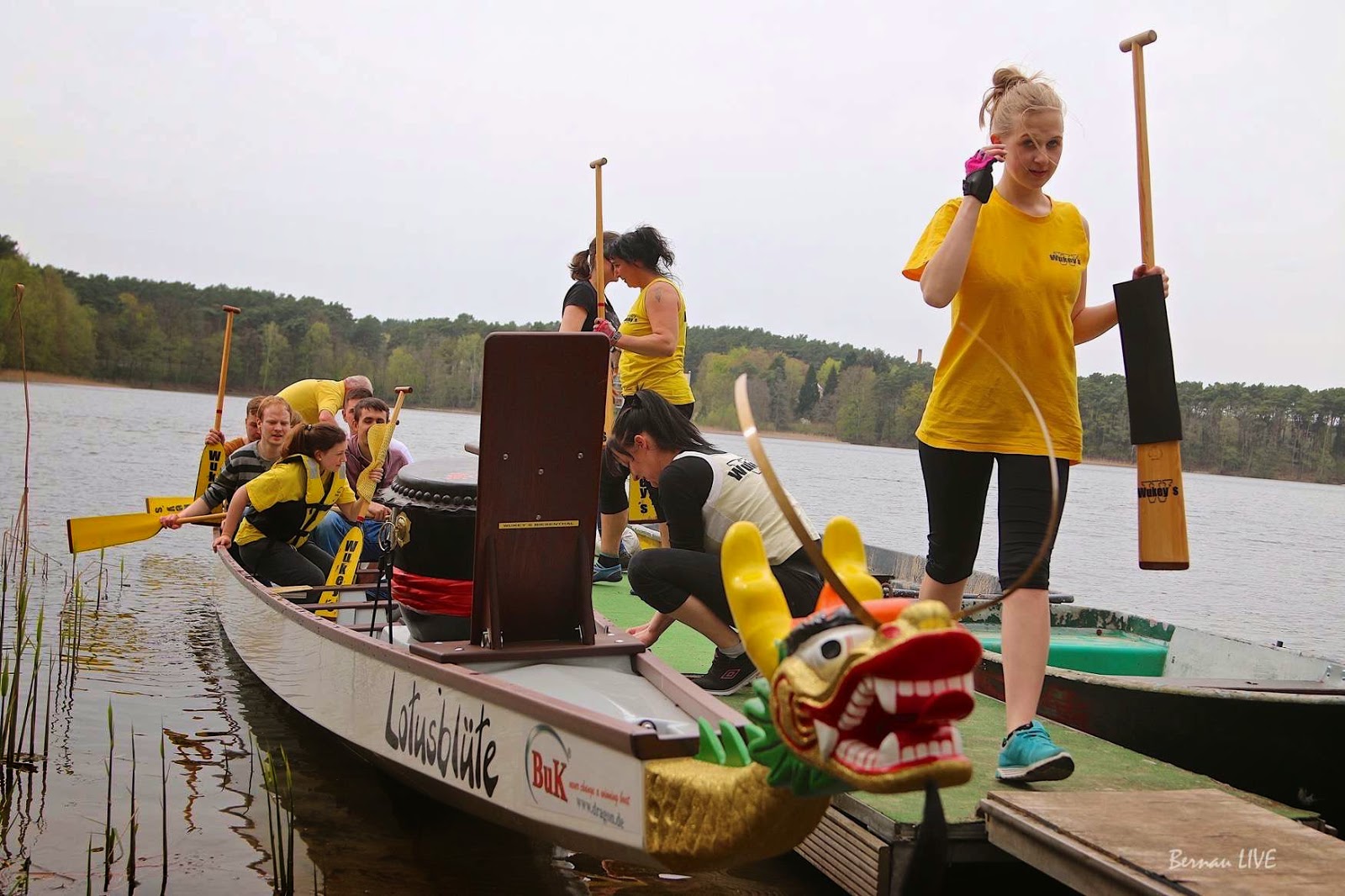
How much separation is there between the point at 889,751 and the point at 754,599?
16.6 inches

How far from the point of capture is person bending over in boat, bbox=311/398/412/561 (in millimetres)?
7840

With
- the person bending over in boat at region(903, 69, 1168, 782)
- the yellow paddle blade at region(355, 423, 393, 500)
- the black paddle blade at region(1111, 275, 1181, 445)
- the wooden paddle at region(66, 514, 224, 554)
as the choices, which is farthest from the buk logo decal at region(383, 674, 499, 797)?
the wooden paddle at region(66, 514, 224, 554)

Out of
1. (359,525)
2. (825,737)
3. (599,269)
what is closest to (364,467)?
(359,525)

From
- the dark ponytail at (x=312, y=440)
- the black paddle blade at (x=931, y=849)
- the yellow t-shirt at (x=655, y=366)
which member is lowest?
the black paddle blade at (x=931, y=849)

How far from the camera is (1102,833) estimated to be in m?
2.83

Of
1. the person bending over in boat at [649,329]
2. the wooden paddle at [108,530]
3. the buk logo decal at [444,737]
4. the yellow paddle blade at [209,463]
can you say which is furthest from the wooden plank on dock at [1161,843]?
the yellow paddle blade at [209,463]

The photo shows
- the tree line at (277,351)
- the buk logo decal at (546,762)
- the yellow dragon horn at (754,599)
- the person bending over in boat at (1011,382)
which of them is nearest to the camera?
the yellow dragon horn at (754,599)

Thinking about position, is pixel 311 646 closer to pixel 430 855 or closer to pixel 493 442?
pixel 430 855

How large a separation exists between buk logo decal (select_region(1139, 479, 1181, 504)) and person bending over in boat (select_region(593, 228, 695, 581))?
8.00 ft

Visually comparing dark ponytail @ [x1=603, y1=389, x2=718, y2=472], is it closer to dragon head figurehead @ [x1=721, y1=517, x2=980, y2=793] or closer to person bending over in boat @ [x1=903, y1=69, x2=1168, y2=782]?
person bending over in boat @ [x1=903, y1=69, x2=1168, y2=782]

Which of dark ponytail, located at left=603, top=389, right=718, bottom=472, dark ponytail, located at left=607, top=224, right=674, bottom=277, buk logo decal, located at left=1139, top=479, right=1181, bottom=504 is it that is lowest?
buk logo decal, located at left=1139, top=479, right=1181, bottom=504

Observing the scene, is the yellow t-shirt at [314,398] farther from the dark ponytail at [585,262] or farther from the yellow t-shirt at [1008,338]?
the yellow t-shirt at [1008,338]

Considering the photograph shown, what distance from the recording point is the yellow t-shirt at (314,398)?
9.08 meters

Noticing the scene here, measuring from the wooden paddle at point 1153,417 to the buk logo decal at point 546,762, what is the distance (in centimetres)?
182
